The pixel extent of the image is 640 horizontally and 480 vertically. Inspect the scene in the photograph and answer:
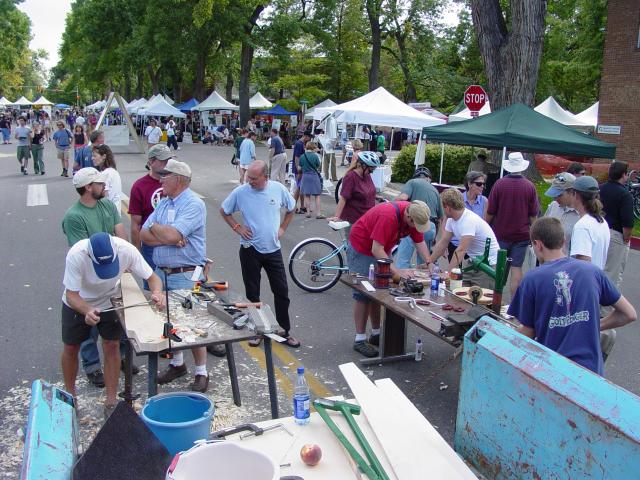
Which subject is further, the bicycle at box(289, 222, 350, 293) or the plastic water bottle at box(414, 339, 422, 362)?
the bicycle at box(289, 222, 350, 293)

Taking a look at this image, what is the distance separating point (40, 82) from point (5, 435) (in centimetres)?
17617

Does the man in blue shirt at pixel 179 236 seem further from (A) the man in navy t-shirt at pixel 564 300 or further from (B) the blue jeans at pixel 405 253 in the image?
(B) the blue jeans at pixel 405 253

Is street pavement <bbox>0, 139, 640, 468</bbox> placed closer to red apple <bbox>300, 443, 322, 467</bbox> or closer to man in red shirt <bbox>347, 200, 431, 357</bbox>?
man in red shirt <bbox>347, 200, 431, 357</bbox>

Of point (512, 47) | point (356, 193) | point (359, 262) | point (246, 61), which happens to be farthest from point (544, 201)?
point (246, 61)

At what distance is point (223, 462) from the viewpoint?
2.62 metres

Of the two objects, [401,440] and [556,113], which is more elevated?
[556,113]

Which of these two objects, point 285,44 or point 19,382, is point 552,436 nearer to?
point 19,382

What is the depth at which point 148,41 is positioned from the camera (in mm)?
38125

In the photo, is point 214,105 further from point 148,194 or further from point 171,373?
point 171,373

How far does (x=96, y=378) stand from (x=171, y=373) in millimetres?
651

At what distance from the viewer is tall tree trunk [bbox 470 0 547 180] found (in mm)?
13883

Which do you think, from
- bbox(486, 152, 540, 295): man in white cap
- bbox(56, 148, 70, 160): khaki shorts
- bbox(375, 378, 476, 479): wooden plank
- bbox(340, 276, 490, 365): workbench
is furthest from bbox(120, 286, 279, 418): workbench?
bbox(56, 148, 70, 160): khaki shorts

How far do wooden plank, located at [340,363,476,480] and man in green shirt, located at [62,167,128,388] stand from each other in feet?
9.46

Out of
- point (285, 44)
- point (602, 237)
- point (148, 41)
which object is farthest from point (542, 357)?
point (148, 41)
